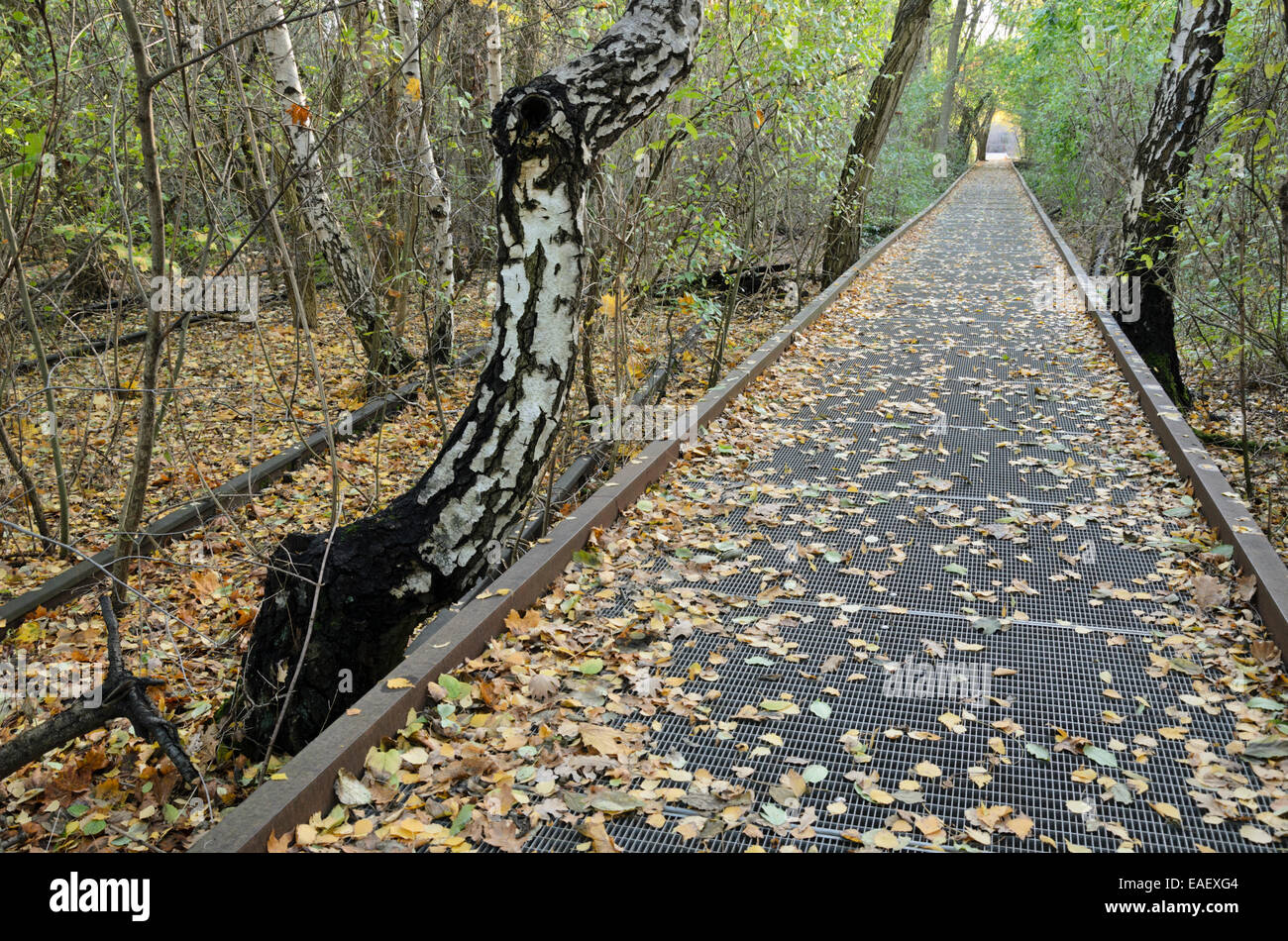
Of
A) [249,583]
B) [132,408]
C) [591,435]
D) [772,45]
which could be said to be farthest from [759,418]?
[132,408]

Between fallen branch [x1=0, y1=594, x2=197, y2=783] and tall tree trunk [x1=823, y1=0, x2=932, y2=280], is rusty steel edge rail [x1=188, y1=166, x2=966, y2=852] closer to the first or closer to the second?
fallen branch [x1=0, y1=594, x2=197, y2=783]

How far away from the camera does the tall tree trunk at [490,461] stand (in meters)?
3.52

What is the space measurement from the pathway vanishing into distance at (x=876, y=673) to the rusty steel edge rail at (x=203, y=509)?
1.65 metres

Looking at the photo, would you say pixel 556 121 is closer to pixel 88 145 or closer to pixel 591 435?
pixel 591 435

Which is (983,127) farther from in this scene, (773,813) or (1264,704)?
(773,813)

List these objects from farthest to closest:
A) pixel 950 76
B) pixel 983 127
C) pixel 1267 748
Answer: pixel 983 127 < pixel 950 76 < pixel 1267 748

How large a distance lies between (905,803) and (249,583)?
4.45 meters

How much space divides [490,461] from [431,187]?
484 centimetres

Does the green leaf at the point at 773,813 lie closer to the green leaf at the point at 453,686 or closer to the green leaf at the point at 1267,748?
the green leaf at the point at 453,686

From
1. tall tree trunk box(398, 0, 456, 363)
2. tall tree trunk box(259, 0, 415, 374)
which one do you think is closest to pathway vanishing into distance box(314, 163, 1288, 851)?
tall tree trunk box(398, 0, 456, 363)

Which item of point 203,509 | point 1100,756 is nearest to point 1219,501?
point 1100,756

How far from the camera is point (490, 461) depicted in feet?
12.4

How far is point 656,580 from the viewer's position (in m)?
4.07

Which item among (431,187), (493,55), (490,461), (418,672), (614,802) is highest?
(493,55)
